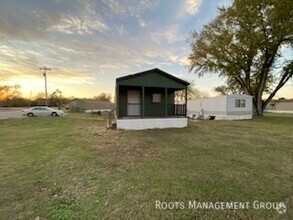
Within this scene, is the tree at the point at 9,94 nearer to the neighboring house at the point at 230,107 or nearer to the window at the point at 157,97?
the neighboring house at the point at 230,107

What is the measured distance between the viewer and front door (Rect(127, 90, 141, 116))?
14.9 metres

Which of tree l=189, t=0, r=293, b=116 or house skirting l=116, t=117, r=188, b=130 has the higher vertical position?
tree l=189, t=0, r=293, b=116

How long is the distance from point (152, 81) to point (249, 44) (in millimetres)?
13932

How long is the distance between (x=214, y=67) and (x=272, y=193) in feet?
75.9

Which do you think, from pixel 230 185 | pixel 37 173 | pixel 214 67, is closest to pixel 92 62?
pixel 214 67

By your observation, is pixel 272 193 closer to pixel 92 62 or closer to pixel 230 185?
pixel 230 185

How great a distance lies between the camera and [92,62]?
76.4 ft

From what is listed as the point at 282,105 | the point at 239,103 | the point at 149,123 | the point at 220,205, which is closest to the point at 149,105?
the point at 149,123

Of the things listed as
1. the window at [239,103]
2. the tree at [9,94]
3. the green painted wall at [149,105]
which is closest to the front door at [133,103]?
the green painted wall at [149,105]

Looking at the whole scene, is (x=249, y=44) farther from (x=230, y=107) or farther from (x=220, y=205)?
(x=220, y=205)

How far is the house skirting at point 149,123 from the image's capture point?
12.6 m

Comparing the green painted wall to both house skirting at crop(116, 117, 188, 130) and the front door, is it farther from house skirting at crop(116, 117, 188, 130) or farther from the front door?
house skirting at crop(116, 117, 188, 130)

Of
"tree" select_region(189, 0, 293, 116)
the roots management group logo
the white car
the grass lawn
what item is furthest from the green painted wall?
the white car

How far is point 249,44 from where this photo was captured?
2178 centimetres
